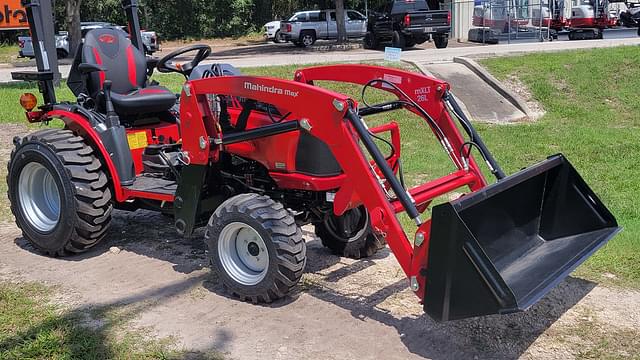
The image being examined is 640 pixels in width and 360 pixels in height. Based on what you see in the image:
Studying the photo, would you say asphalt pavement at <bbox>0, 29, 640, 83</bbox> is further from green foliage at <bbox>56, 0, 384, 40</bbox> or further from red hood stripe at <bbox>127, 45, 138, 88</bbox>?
red hood stripe at <bbox>127, 45, 138, 88</bbox>

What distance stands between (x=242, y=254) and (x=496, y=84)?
32.6 ft

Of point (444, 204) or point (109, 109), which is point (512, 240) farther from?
point (109, 109)

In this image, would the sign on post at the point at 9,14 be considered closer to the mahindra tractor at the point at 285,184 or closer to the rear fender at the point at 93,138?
the mahindra tractor at the point at 285,184

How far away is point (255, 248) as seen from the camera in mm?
4598

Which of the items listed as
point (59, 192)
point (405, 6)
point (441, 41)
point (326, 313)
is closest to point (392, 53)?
point (59, 192)

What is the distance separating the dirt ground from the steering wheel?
60.3 inches

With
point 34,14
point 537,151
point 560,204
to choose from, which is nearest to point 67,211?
point 34,14

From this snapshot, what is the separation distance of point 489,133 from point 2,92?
10.2 m

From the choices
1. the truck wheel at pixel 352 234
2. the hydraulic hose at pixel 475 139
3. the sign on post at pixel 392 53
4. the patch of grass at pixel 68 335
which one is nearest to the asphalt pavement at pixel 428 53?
the sign on post at pixel 392 53

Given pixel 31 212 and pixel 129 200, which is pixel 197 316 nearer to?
pixel 129 200

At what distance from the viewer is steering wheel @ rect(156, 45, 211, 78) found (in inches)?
223

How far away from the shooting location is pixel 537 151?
9203mm

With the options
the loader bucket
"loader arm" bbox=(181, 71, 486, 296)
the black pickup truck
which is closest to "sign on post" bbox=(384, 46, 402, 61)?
"loader arm" bbox=(181, 71, 486, 296)

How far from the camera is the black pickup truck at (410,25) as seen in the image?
2380 centimetres
